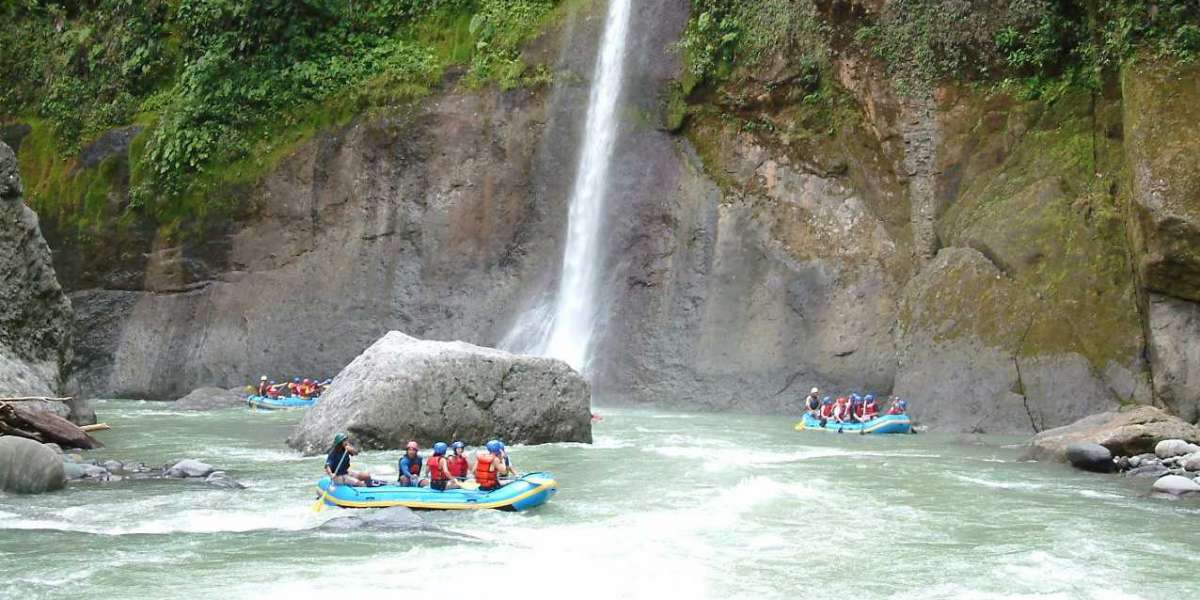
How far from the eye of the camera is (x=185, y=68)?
39.5 meters

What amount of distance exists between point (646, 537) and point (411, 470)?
3436 mm

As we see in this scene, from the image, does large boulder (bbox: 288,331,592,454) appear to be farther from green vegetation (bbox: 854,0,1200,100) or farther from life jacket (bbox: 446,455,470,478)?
green vegetation (bbox: 854,0,1200,100)

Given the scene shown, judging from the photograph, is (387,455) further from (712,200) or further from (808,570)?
(712,200)

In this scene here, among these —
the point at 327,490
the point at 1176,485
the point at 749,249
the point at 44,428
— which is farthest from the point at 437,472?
the point at 749,249

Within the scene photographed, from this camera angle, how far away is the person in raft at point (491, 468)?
52.0 ft

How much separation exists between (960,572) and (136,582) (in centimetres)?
797

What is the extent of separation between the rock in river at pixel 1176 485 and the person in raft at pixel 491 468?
29.6 feet

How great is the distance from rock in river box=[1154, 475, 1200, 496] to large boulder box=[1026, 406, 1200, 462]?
2.87 meters

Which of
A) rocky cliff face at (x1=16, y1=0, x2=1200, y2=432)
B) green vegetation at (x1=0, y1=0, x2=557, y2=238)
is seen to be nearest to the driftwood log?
rocky cliff face at (x1=16, y1=0, x2=1200, y2=432)

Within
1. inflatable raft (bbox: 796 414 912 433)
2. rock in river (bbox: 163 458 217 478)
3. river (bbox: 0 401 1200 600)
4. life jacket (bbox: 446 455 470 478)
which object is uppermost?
inflatable raft (bbox: 796 414 912 433)

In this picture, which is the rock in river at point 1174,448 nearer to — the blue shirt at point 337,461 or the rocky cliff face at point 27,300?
the blue shirt at point 337,461

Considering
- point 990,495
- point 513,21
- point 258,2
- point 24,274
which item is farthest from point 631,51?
point 990,495

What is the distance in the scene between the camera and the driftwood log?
2017 cm

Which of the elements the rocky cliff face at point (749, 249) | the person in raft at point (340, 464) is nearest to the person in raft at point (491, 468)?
the person in raft at point (340, 464)
